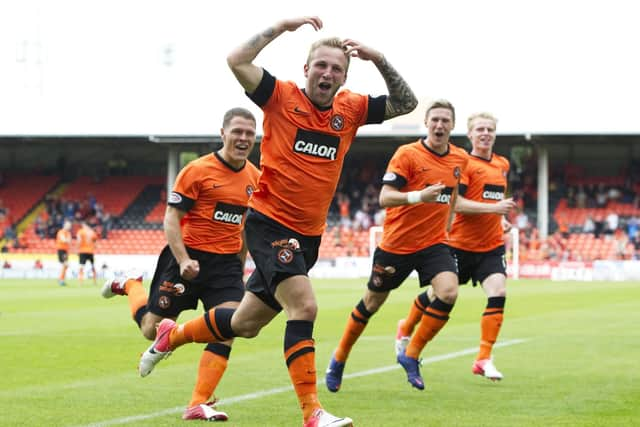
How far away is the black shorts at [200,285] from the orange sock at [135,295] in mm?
349

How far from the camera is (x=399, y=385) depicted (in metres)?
9.05

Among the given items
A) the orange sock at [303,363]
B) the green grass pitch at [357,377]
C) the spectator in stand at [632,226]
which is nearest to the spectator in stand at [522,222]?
the spectator in stand at [632,226]

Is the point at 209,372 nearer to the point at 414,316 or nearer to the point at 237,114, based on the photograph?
the point at 237,114

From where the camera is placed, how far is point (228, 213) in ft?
26.5

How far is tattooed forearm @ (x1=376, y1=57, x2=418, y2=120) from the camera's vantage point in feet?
21.2

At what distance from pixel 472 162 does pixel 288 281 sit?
4556 millimetres

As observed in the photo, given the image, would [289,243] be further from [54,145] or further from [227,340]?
[54,145]

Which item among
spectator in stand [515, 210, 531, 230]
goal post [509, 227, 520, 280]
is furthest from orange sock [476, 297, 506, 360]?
spectator in stand [515, 210, 531, 230]

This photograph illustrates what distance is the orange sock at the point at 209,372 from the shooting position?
7212 millimetres

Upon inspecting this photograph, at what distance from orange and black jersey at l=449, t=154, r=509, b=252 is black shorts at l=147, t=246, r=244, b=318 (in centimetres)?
281

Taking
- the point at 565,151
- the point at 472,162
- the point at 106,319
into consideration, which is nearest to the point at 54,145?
the point at 565,151

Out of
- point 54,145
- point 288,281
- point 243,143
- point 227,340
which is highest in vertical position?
point 243,143

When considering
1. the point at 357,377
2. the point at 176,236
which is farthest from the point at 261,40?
the point at 357,377

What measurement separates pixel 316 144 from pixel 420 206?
10.3ft
